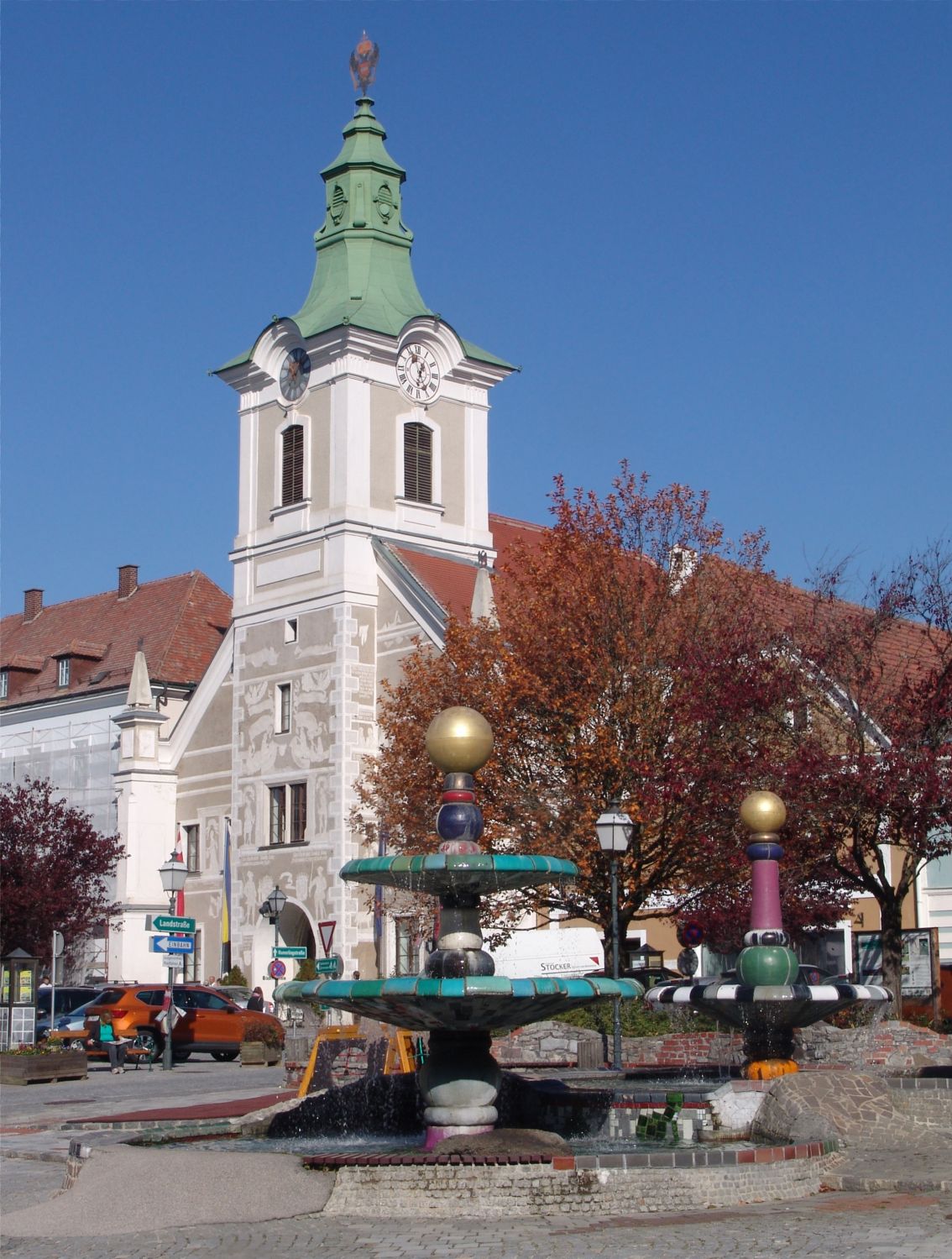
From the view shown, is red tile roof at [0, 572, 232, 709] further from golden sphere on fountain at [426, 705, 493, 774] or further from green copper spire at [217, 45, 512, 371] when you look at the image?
golden sphere on fountain at [426, 705, 493, 774]

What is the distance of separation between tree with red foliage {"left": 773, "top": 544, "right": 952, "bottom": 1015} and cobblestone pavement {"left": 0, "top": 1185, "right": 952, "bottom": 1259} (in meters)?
15.6

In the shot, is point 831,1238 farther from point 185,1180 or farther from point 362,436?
point 362,436

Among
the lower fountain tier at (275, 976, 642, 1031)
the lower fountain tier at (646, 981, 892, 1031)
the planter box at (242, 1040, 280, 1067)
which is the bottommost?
the planter box at (242, 1040, 280, 1067)

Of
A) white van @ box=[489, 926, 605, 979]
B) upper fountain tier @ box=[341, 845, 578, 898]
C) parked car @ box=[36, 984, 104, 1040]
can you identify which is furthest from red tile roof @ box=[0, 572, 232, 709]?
upper fountain tier @ box=[341, 845, 578, 898]

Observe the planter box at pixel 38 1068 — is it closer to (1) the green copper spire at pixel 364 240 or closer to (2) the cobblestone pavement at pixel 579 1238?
(2) the cobblestone pavement at pixel 579 1238

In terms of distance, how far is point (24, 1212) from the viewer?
1194cm

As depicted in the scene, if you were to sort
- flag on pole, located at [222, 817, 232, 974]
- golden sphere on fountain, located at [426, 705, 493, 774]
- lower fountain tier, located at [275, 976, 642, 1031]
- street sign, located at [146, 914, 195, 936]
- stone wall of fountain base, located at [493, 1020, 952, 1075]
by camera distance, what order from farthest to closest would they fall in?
flag on pole, located at [222, 817, 232, 974], street sign, located at [146, 914, 195, 936], stone wall of fountain base, located at [493, 1020, 952, 1075], golden sphere on fountain, located at [426, 705, 493, 774], lower fountain tier, located at [275, 976, 642, 1031]

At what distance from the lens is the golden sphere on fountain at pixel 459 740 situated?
14125mm

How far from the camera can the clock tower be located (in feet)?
168

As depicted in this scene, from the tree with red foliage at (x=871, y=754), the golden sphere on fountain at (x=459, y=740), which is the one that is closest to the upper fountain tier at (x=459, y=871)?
the golden sphere on fountain at (x=459, y=740)

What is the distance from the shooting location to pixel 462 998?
1300cm

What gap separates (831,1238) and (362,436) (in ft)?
142

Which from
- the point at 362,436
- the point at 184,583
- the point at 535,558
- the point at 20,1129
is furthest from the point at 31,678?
the point at 20,1129

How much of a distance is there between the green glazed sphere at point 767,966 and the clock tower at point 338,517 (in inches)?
1245
